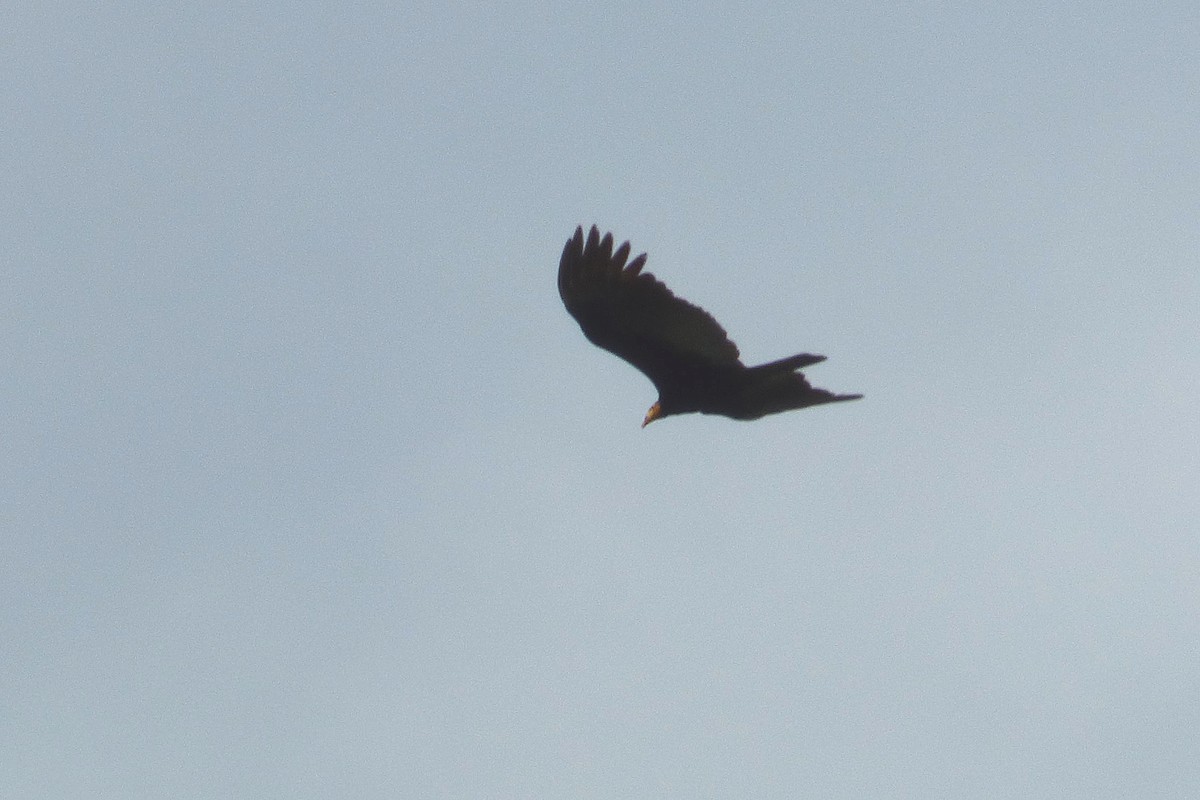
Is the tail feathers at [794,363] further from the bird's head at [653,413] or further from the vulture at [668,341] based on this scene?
the bird's head at [653,413]

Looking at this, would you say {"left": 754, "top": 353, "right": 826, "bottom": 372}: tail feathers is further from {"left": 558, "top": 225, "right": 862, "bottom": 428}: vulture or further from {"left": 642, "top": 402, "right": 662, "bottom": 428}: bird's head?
{"left": 642, "top": 402, "right": 662, "bottom": 428}: bird's head

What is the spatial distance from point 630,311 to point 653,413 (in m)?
1.72

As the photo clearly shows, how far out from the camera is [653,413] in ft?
73.1

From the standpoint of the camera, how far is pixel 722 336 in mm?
21031

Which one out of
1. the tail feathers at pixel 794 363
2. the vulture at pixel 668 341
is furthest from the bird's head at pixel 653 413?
the tail feathers at pixel 794 363

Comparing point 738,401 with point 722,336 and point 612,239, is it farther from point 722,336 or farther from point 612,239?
point 612,239

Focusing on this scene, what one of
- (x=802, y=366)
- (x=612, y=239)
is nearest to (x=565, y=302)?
(x=612, y=239)

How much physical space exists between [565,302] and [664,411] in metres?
1.84

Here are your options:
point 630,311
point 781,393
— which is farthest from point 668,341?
point 781,393

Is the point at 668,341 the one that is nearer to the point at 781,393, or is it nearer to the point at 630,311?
the point at 630,311

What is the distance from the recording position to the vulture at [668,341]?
20672mm

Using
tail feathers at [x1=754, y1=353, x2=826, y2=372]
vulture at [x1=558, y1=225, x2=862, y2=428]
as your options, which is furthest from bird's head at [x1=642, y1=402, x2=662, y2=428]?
tail feathers at [x1=754, y1=353, x2=826, y2=372]

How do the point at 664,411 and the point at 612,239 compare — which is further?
the point at 664,411

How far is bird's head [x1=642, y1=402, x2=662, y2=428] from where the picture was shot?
22.2 metres
